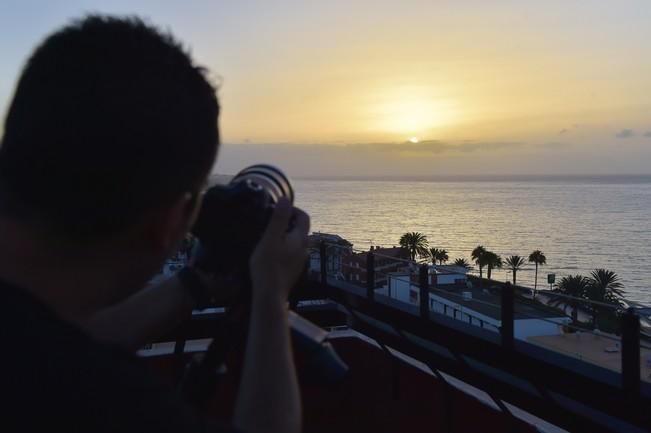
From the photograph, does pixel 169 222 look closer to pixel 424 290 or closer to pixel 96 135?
pixel 96 135

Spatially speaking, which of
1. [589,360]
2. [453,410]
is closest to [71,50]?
[589,360]

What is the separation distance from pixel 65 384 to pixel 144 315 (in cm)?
69

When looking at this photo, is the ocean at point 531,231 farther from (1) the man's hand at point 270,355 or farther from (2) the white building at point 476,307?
(1) the man's hand at point 270,355

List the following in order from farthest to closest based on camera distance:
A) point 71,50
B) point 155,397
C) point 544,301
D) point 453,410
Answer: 1. point 453,410
2. point 544,301
3. point 71,50
4. point 155,397

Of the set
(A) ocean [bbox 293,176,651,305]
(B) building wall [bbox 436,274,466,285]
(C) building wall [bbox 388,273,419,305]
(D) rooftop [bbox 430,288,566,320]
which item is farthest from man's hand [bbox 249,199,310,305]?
(A) ocean [bbox 293,176,651,305]

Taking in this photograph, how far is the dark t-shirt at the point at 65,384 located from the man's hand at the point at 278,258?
0.37 metres

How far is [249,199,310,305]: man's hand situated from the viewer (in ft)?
3.72

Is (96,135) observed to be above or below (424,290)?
above

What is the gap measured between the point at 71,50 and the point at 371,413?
5.52 metres

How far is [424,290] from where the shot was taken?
5691 mm

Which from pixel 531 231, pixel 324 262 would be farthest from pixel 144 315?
pixel 531 231

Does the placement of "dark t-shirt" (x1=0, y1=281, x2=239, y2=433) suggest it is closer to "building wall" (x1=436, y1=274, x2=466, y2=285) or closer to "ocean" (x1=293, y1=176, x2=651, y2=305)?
"building wall" (x1=436, y1=274, x2=466, y2=285)

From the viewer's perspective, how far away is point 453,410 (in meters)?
5.51

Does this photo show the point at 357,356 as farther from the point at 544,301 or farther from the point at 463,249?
the point at 463,249
